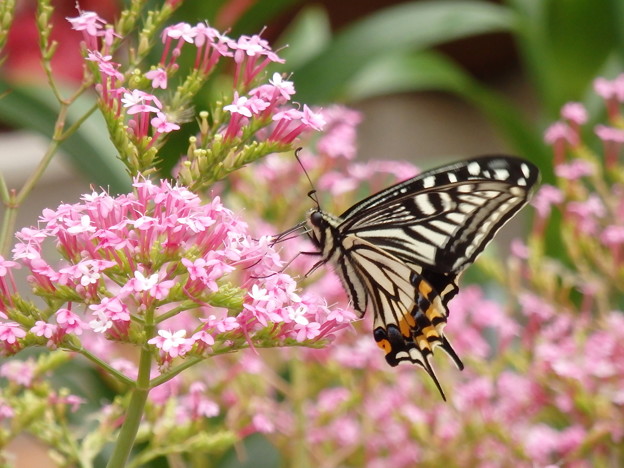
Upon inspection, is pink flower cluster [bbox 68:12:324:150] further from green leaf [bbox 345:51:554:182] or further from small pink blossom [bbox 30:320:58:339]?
green leaf [bbox 345:51:554:182]

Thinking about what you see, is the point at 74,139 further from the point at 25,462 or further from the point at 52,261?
the point at 25,462

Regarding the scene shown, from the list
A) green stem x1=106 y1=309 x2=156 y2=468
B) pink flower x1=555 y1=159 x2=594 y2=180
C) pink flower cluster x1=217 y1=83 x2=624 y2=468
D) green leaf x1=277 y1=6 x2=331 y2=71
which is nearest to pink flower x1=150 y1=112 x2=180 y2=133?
→ green stem x1=106 y1=309 x2=156 y2=468

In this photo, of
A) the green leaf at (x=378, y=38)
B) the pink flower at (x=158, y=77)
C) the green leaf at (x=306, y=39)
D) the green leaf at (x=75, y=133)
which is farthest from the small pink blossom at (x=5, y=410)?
the green leaf at (x=306, y=39)

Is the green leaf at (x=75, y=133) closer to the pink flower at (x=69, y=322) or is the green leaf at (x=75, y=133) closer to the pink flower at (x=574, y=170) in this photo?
the pink flower at (x=574, y=170)

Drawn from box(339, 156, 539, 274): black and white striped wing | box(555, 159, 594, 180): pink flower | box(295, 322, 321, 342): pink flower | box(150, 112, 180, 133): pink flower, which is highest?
box(555, 159, 594, 180): pink flower

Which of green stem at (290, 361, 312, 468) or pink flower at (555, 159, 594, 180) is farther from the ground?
pink flower at (555, 159, 594, 180)

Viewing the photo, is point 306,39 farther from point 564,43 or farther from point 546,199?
point 546,199

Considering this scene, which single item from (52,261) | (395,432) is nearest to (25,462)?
(52,261)

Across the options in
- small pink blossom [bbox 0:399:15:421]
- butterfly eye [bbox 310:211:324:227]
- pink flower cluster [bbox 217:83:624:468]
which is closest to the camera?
small pink blossom [bbox 0:399:15:421]
